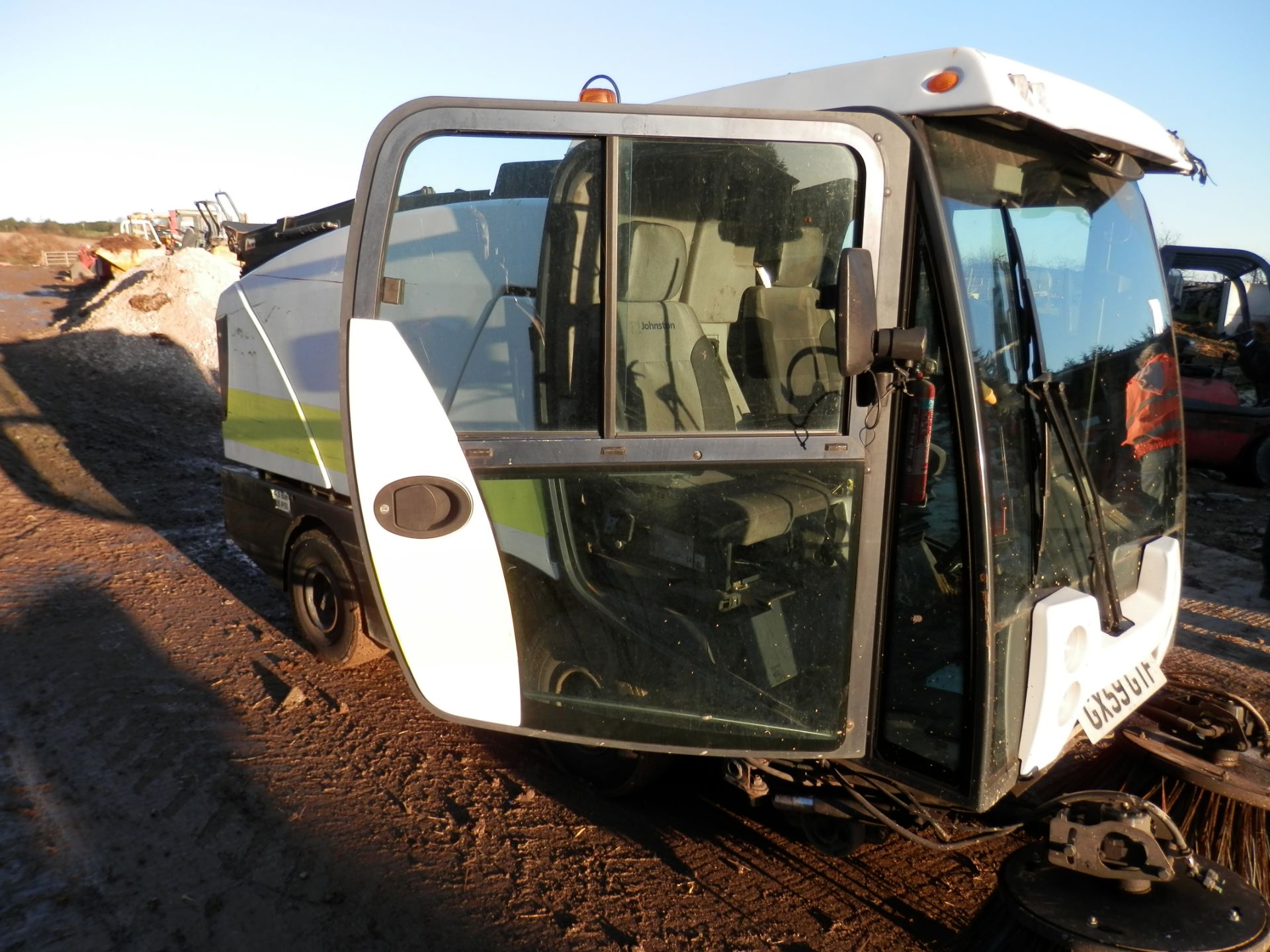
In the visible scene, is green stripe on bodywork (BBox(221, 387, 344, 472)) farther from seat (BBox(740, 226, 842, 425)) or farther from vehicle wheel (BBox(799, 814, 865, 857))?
vehicle wheel (BBox(799, 814, 865, 857))

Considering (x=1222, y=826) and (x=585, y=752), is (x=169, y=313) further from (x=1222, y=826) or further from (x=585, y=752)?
(x=1222, y=826)

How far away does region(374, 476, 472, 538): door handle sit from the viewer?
2395mm

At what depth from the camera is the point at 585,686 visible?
2.61 metres

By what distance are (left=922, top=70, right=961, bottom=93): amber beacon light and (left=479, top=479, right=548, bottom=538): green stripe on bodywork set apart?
133cm

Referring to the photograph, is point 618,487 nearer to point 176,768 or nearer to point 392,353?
point 392,353

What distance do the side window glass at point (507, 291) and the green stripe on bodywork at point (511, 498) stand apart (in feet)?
0.46

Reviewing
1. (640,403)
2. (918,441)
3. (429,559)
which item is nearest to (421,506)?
(429,559)

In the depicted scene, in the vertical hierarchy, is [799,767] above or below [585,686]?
below

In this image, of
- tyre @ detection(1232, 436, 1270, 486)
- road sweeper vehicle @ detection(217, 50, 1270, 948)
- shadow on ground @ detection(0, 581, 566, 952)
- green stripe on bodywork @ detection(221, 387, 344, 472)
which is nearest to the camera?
road sweeper vehicle @ detection(217, 50, 1270, 948)

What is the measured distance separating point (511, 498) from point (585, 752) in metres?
1.39

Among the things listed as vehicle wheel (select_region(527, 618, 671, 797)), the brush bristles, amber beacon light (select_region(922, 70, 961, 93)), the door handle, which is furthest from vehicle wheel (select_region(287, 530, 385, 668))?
the brush bristles

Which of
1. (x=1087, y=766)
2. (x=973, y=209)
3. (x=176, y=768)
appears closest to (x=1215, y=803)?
(x=1087, y=766)

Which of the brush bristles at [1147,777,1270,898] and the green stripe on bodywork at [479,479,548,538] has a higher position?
the green stripe on bodywork at [479,479,548,538]

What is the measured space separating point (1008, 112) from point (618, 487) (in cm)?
128
